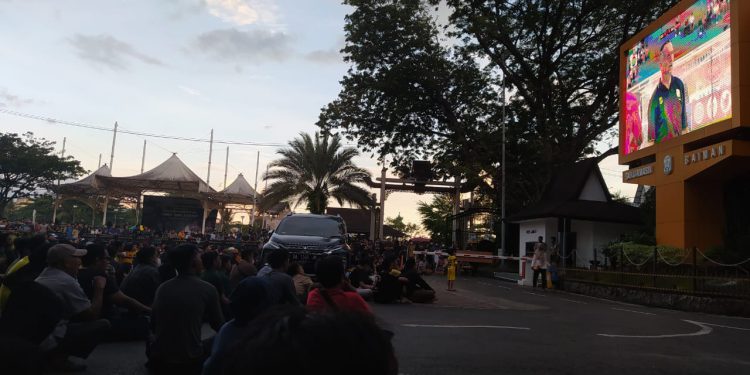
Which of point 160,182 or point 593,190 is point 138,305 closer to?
point 593,190

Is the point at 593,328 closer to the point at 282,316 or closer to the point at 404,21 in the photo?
the point at 282,316

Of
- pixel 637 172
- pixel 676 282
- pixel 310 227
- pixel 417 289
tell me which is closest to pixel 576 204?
pixel 637 172

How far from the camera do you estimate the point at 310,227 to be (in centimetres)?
1664

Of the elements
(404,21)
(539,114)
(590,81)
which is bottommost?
(539,114)

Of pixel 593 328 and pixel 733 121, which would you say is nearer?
pixel 593 328

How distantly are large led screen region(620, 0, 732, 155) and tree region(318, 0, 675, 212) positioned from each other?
840cm

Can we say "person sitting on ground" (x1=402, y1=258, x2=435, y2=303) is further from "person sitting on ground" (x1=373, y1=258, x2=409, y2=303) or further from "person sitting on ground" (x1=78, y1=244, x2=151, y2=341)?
"person sitting on ground" (x1=78, y1=244, x2=151, y2=341)

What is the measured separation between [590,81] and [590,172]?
6015 mm

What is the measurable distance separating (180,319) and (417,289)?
947cm

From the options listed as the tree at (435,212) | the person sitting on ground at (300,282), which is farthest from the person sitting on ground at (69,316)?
the tree at (435,212)

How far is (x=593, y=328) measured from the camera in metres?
10.3

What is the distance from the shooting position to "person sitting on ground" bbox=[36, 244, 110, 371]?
581cm

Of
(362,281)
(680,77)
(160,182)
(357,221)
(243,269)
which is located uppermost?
(680,77)

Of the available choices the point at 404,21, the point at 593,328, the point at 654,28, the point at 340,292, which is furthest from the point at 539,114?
the point at 340,292
